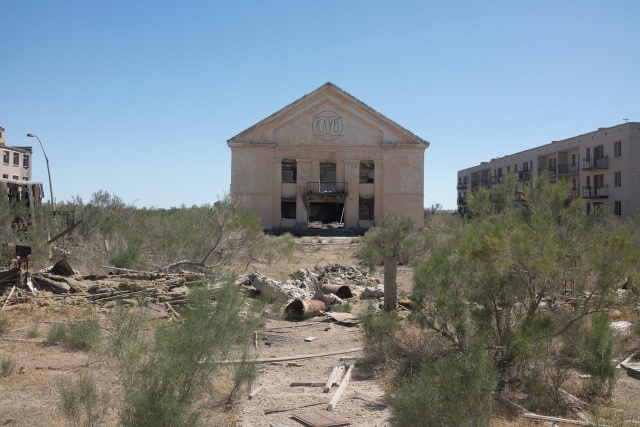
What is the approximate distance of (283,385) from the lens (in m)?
8.07

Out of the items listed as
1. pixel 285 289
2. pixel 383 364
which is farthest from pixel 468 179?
pixel 383 364

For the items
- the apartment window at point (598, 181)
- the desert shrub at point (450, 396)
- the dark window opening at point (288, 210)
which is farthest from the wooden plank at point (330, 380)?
the apartment window at point (598, 181)

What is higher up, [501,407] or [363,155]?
[363,155]

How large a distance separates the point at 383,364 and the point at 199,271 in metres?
→ 9.48

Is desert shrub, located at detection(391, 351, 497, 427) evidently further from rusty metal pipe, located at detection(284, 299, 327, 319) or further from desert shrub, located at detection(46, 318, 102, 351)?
rusty metal pipe, located at detection(284, 299, 327, 319)

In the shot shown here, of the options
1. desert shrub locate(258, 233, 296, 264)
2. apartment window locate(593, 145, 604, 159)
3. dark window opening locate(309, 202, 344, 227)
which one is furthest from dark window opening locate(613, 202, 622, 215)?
desert shrub locate(258, 233, 296, 264)

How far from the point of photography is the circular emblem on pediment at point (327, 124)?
3950cm

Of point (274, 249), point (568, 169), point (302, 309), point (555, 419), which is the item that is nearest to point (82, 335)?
point (302, 309)

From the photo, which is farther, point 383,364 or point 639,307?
point 639,307

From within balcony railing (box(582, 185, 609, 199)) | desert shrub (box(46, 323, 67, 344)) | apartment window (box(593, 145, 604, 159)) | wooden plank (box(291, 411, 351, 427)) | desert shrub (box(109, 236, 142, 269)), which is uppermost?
apartment window (box(593, 145, 604, 159))

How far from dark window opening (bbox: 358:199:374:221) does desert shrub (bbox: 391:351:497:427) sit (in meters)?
34.2

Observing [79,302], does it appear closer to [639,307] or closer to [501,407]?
[501,407]

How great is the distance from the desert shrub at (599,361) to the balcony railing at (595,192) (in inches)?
1606

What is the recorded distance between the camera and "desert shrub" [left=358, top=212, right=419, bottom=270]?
23.9 metres
